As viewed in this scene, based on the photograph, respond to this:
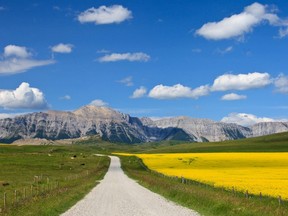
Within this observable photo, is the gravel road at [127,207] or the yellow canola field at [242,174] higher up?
the gravel road at [127,207]

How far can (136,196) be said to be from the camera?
3872 cm

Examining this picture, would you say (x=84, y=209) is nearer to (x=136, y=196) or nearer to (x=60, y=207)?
(x=60, y=207)

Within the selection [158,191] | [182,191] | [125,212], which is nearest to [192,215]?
[125,212]

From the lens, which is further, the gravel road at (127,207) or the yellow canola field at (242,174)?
the yellow canola field at (242,174)

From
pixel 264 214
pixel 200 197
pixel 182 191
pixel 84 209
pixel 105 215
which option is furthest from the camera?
pixel 182 191

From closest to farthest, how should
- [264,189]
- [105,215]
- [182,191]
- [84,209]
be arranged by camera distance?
[105,215], [84,209], [182,191], [264,189]

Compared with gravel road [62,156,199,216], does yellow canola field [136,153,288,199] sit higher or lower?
lower

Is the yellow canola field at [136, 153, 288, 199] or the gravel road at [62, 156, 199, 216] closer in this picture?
the gravel road at [62, 156, 199, 216]

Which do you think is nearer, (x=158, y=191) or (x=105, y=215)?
(x=105, y=215)

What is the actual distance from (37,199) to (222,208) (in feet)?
45.8

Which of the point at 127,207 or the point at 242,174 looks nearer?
the point at 127,207

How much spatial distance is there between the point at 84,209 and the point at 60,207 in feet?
5.67

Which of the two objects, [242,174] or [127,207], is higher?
[127,207]

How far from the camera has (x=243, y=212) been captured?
24641 millimetres
